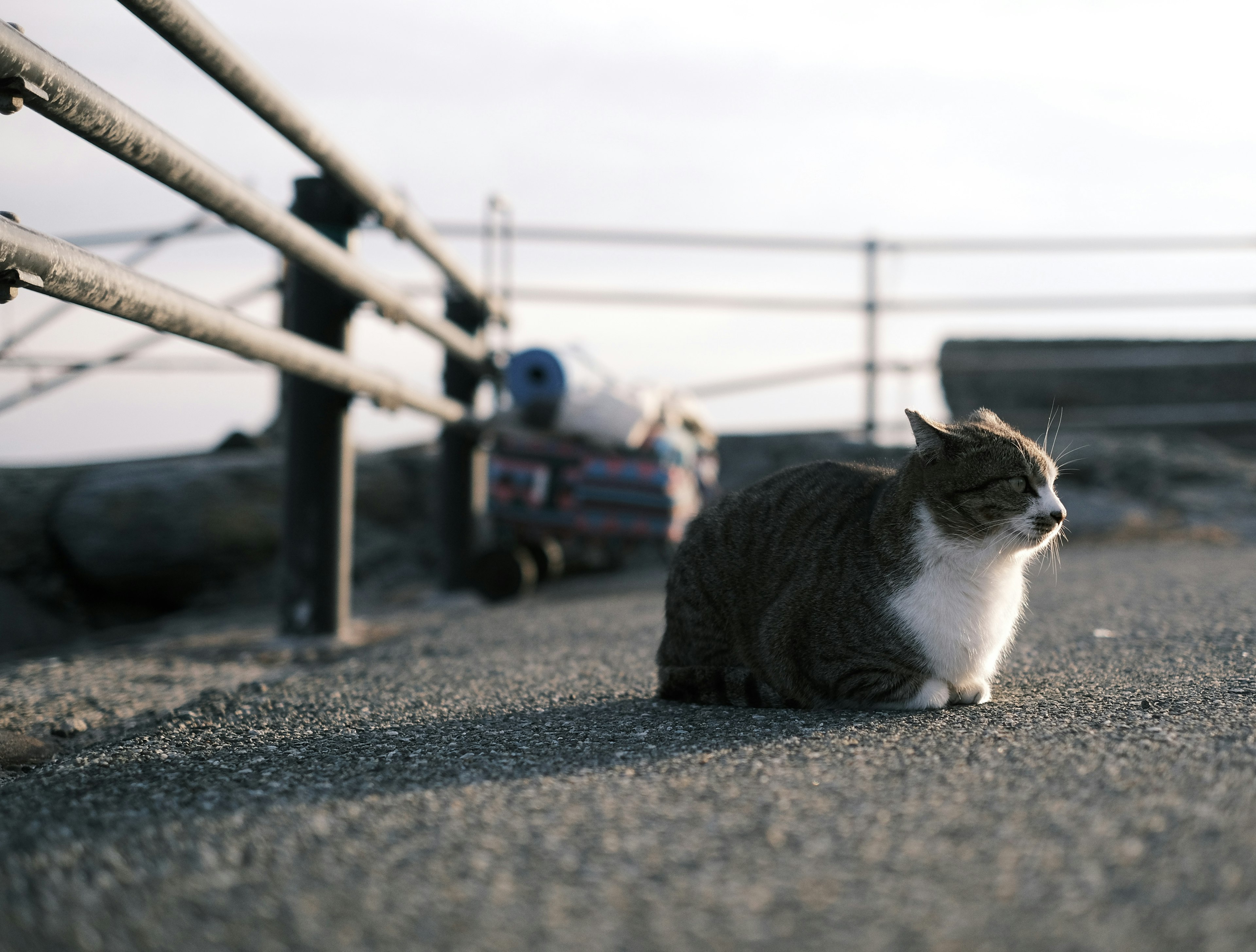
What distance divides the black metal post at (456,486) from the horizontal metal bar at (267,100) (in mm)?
875

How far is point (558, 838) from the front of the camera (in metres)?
1.10

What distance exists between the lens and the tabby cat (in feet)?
6.12

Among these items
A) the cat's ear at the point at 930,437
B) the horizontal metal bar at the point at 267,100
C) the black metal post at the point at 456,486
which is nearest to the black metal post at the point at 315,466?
the horizontal metal bar at the point at 267,100

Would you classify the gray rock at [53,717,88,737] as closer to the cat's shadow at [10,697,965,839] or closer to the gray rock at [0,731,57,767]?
the gray rock at [0,731,57,767]

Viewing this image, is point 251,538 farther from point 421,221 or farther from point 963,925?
point 963,925

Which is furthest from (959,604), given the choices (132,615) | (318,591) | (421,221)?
(132,615)

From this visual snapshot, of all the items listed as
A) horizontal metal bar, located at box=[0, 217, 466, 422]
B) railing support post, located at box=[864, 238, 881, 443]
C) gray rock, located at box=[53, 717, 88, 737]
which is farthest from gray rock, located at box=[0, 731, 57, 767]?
railing support post, located at box=[864, 238, 881, 443]

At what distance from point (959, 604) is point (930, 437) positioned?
12.9 inches

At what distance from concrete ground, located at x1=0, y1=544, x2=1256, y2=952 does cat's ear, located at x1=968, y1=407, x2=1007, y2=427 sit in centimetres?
53

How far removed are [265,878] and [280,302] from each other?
4750mm

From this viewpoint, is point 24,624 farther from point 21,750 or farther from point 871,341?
point 871,341

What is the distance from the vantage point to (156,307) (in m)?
1.81

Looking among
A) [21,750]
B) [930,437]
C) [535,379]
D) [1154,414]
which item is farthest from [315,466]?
[1154,414]

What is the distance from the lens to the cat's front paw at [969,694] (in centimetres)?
185
